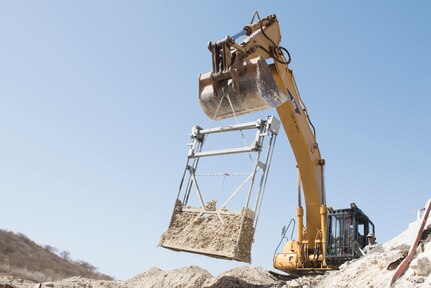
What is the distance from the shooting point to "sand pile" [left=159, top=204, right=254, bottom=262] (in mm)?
7043

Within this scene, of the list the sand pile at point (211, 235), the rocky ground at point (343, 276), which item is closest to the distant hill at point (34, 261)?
the rocky ground at point (343, 276)

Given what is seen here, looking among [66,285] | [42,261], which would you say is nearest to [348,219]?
[66,285]

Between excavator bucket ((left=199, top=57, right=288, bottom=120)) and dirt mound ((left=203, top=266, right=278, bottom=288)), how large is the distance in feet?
9.86

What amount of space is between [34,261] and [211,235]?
28.7m

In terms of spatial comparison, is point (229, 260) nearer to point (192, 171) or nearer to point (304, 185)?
point (192, 171)

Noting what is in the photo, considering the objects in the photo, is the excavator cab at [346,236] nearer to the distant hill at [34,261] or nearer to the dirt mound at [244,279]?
the dirt mound at [244,279]

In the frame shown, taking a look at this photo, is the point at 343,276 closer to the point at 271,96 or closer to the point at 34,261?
the point at 271,96

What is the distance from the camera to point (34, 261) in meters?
32.3

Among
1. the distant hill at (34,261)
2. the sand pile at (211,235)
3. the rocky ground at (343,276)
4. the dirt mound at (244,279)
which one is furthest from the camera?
the distant hill at (34,261)

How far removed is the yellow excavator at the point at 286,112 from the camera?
27.7 feet

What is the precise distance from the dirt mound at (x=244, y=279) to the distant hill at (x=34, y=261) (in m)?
21.0

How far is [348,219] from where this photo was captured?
9.92m

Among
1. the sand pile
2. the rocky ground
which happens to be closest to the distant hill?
the rocky ground

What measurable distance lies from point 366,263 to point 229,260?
2.02 meters
